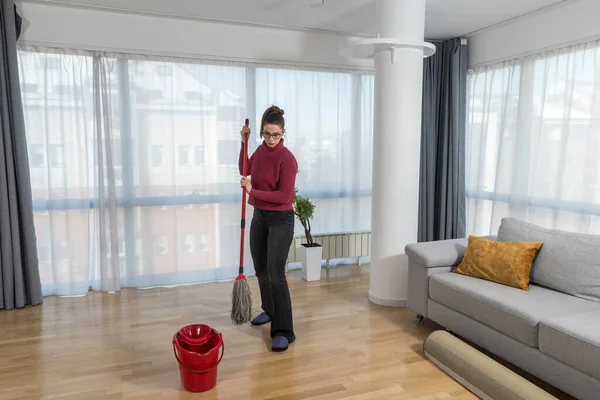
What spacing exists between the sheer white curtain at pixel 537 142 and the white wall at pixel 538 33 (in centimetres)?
9

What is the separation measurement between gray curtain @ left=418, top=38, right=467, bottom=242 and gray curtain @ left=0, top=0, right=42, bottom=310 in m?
3.78

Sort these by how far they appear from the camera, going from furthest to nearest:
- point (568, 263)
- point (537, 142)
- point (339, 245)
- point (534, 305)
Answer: point (339, 245)
point (537, 142)
point (568, 263)
point (534, 305)

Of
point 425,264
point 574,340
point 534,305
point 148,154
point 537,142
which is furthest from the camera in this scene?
point 148,154

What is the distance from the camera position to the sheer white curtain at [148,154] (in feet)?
13.0

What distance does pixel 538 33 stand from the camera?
404 centimetres

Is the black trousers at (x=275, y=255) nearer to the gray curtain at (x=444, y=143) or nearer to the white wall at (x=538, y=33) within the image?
the gray curtain at (x=444, y=143)

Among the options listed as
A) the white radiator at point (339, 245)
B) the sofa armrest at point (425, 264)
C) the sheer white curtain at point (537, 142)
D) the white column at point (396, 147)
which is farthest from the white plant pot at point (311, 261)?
the sheer white curtain at point (537, 142)

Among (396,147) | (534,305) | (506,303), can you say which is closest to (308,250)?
(396,147)

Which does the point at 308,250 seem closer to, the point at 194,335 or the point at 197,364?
the point at 194,335

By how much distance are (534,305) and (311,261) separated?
2264 millimetres

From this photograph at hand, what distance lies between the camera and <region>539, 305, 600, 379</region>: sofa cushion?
2.13 meters

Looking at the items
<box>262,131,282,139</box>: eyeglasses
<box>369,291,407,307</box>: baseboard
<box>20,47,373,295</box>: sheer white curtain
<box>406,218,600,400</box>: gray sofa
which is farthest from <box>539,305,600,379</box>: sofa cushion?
<box>20,47,373,295</box>: sheer white curtain

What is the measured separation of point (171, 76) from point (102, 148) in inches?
34.8

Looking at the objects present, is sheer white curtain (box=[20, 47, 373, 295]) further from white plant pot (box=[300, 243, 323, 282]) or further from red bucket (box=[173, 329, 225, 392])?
red bucket (box=[173, 329, 225, 392])
